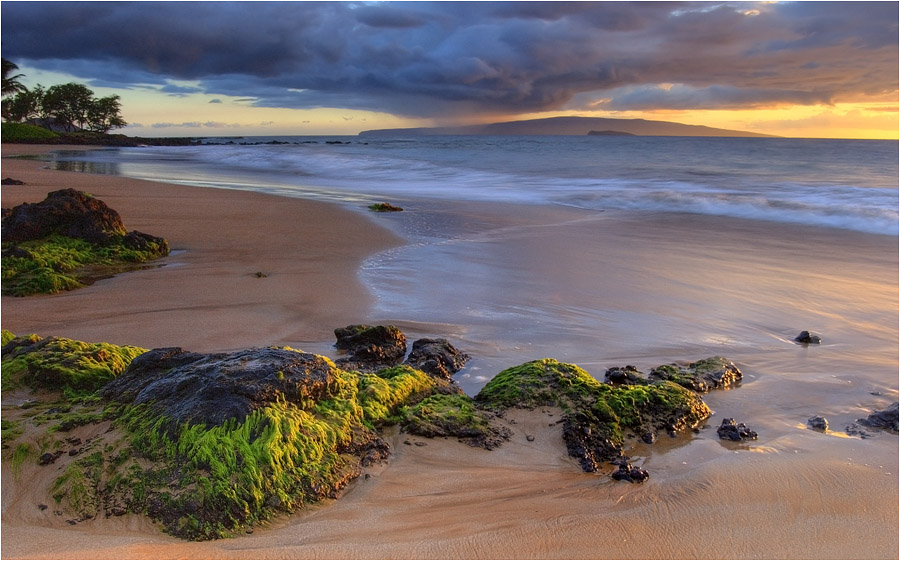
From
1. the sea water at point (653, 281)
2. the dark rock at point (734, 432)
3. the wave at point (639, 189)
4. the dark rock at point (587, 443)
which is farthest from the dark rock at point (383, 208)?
the dark rock at point (734, 432)

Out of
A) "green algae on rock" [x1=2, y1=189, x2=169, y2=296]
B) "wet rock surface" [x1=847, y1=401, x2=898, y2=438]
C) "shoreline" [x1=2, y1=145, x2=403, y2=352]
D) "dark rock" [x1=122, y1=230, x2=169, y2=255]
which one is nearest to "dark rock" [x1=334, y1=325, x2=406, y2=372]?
"shoreline" [x1=2, y1=145, x2=403, y2=352]

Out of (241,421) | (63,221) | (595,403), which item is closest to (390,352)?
(595,403)

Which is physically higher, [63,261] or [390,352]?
[63,261]

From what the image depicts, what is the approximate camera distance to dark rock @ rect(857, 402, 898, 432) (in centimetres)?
368

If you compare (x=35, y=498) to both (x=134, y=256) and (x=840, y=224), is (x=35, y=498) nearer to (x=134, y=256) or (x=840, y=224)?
(x=134, y=256)

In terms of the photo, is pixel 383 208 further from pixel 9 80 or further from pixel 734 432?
pixel 9 80

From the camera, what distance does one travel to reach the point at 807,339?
5.25 meters

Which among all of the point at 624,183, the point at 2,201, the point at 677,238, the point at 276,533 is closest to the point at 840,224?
the point at 677,238

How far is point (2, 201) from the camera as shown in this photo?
12461mm

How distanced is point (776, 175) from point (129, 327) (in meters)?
28.6

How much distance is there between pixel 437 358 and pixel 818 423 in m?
2.42

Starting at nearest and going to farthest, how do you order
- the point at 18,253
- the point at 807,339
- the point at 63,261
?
the point at 807,339, the point at 18,253, the point at 63,261

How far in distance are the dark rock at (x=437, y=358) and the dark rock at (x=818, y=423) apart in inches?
88.4

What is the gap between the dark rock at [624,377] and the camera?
13.6ft
